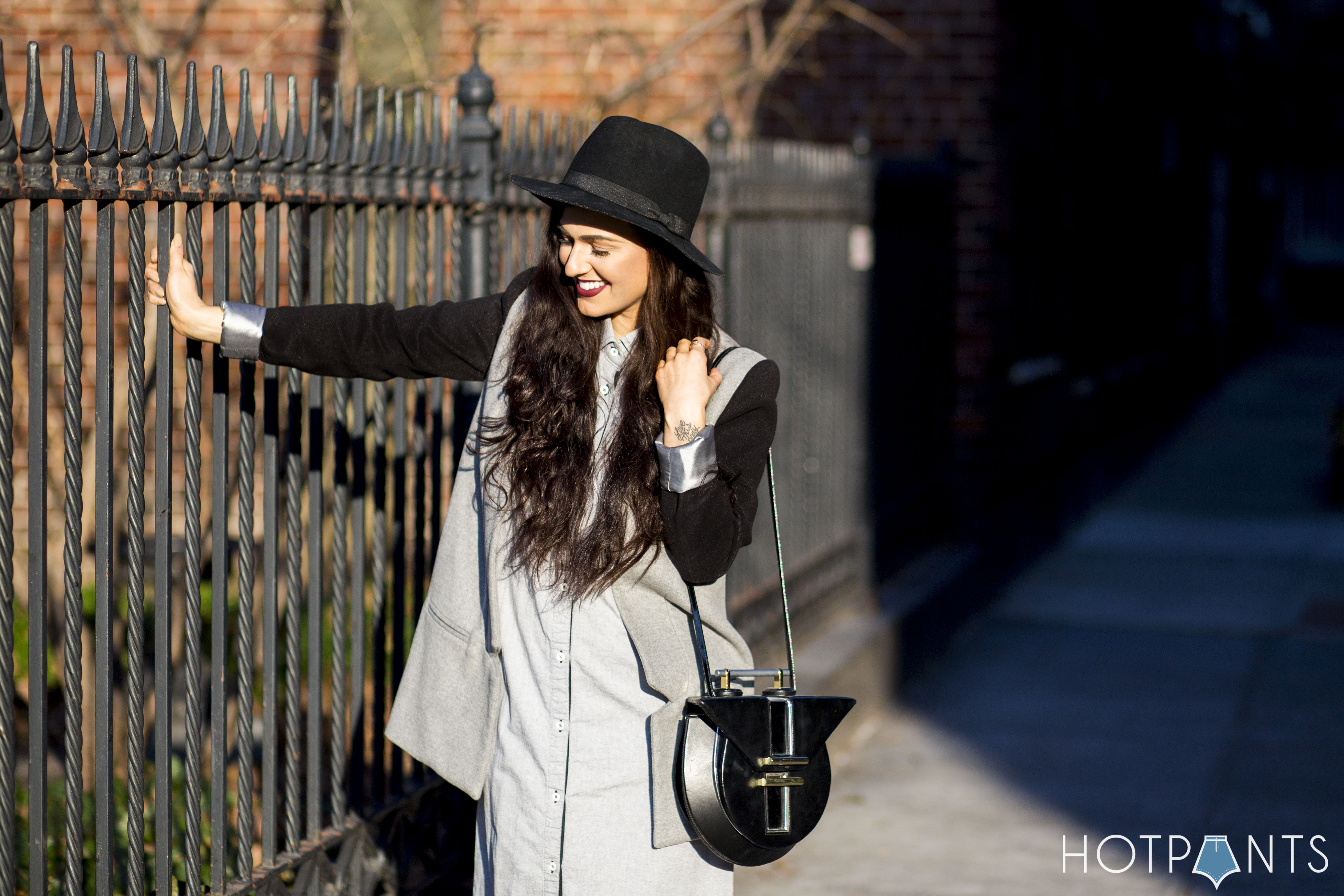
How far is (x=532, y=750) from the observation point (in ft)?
9.37

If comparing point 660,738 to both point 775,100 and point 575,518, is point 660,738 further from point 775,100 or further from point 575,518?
point 775,100

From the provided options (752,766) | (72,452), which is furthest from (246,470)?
(752,766)

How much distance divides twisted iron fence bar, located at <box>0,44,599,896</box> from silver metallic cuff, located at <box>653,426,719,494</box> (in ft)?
3.10

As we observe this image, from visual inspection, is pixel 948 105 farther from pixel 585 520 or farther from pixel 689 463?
pixel 689 463

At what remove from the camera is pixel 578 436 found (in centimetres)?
283

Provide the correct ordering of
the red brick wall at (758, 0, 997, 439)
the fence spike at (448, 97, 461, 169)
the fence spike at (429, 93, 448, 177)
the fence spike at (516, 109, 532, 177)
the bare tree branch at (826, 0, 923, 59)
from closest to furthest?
the fence spike at (429, 93, 448, 177), the fence spike at (448, 97, 461, 169), the fence spike at (516, 109, 532, 177), the bare tree branch at (826, 0, 923, 59), the red brick wall at (758, 0, 997, 439)

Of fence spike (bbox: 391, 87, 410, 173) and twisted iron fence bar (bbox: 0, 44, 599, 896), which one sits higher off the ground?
fence spike (bbox: 391, 87, 410, 173)

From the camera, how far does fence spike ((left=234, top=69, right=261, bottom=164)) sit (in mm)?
3141

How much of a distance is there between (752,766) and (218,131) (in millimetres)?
1500

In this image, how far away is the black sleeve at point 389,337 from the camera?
9.69 ft

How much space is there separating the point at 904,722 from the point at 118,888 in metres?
3.22

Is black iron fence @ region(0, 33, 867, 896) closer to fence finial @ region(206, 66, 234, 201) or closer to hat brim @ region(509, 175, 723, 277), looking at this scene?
fence finial @ region(206, 66, 234, 201)

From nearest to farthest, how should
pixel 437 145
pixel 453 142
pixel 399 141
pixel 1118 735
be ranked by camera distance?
pixel 399 141, pixel 437 145, pixel 453 142, pixel 1118 735

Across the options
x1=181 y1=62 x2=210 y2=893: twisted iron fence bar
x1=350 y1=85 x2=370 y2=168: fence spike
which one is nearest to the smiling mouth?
x1=181 y1=62 x2=210 y2=893: twisted iron fence bar
